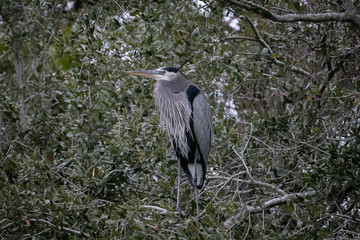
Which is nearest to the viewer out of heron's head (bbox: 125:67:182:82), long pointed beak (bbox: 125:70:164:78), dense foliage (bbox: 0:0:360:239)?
dense foliage (bbox: 0:0:360:239)

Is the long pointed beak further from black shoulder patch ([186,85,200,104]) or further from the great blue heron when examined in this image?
black shoulder patch ([186,85,200,104])

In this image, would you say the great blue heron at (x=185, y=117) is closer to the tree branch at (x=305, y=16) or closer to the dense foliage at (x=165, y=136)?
the dense foliage at (x=165, y=136)

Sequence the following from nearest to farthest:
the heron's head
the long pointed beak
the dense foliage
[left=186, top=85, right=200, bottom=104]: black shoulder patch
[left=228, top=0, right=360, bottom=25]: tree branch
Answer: the dense foliage → [left=228, top=0, right=360, bottom=25]: tree branch → the long pointed beak → the heron's head → [left=186, top=85, right=200, bottom=104]: black shoulder patch

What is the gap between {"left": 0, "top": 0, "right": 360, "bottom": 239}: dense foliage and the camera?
3.83 metres

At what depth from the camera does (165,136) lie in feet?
16.5

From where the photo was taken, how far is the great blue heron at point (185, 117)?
16.1ft

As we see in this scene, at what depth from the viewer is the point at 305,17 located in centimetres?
409

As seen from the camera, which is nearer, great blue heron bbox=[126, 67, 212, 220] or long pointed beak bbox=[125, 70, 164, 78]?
long pointed beak bbox=[125, 70, 164, 78]

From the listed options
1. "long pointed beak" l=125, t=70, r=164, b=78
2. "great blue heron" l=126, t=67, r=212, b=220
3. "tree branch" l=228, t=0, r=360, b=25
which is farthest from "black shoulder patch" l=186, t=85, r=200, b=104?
"tree branch" l=228, t=0, r=360, b=25

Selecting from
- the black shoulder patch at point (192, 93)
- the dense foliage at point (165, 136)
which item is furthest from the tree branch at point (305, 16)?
the black shoulder patch at point (192, 93)

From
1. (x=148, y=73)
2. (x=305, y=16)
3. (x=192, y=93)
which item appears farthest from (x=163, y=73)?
(x=305, y=16)

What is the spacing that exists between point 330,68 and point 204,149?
1259mm

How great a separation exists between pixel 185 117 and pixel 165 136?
265 millimetres

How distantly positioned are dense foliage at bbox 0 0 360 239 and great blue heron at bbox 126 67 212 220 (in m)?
0.10
